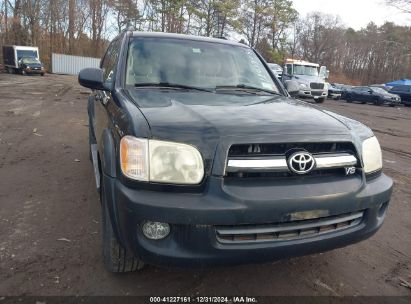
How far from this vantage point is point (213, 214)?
196 cm

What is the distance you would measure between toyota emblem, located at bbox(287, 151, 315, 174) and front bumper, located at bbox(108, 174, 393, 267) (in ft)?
0.29

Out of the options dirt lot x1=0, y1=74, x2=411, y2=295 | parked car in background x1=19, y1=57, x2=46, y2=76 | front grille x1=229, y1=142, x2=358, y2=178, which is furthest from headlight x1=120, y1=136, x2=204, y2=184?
parked car in background x1=19, y1=57, x2=46, y2=76

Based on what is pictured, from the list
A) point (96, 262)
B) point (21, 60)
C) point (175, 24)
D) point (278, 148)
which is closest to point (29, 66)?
point (21, 60)

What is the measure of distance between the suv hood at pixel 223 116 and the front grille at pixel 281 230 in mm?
527

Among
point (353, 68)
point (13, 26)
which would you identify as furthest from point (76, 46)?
point (353, 68)

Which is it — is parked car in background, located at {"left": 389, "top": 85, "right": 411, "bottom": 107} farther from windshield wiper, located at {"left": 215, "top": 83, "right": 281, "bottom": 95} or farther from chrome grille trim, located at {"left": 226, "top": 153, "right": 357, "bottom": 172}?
chrome grille trim, located at {"left": 226, "top": 153, "right": 357, "bottom": 172}

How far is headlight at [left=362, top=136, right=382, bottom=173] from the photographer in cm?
247

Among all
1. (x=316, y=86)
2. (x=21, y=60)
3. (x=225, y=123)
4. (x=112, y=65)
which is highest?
(x=112, y=65)

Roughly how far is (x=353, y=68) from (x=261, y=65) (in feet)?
242

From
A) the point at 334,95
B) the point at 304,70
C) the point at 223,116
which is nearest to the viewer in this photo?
the point at 223,116

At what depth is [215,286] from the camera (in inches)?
99.8

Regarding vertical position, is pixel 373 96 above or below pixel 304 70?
below

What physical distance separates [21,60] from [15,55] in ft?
4.28

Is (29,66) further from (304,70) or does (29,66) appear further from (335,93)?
(335,93)
